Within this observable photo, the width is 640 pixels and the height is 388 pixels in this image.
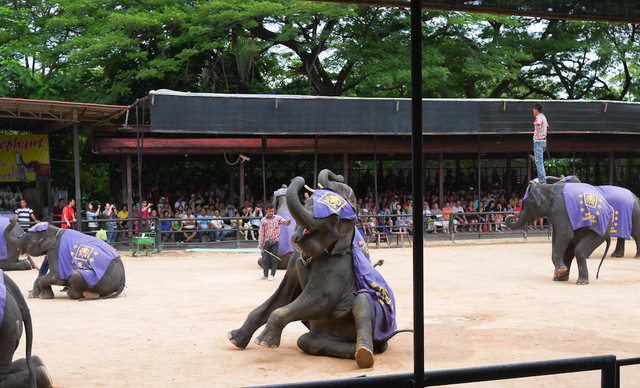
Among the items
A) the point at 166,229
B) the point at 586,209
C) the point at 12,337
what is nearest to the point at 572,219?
the point at 586,209

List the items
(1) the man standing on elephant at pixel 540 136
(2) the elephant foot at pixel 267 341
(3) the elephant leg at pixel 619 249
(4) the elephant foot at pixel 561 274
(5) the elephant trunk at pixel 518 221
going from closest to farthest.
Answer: (2) the elephant foot at pixel 267 341 → (4) the elephant foot at pixel 561 274 → (5) the elephant trunk at pixel 518 221 → (1) the man standing on elephant at pixel 540 136 → (3) the elephant leg at pixel 619 249

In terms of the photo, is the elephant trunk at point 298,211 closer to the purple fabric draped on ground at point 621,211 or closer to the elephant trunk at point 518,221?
the elephant trunk at point 518,221

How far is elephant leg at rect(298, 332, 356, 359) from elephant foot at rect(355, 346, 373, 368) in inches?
18.2

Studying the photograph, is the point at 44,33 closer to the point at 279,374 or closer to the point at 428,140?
the point at 428,140

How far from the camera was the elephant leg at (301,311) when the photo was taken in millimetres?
7004

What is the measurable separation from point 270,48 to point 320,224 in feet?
77.4

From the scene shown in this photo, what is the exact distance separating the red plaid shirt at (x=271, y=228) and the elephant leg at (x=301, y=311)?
6283 mm

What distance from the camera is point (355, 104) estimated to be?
20.6 metres

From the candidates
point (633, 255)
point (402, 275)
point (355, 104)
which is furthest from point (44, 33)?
point (633, 255)

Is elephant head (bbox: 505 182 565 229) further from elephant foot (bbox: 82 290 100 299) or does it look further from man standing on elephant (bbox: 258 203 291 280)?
elephant foot (bbox: 82 290 100 299)

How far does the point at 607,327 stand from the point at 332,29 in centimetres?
2079

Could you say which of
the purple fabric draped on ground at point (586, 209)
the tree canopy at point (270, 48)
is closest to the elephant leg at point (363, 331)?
the purple fabric draped on ground at point (586, 209)

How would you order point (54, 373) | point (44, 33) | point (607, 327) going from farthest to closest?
1. point (44, 33)
2. point (607, 327)
3. point (54, 373)

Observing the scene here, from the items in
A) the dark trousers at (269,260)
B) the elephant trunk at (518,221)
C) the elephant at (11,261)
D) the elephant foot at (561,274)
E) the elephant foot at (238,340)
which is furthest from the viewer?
the elephant at (11,261)
